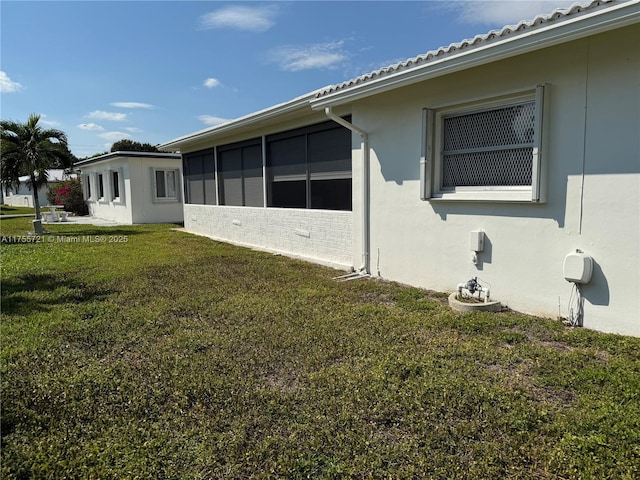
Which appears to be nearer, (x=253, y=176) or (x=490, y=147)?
(x=490, y=147)

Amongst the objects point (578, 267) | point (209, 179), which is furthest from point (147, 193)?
point (578, 267)

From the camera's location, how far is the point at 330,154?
858 cm

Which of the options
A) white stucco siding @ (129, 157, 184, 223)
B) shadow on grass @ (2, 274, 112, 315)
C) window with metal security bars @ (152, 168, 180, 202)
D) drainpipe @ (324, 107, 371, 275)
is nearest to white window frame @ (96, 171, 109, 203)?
white stucco siding @ (129, 157, 184, 223)

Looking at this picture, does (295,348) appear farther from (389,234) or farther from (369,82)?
(369,82)

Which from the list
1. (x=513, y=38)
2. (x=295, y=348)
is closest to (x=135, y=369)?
(x=295, y=348)

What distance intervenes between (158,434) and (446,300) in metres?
4.19

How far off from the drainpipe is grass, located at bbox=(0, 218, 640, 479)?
1609 millimetres

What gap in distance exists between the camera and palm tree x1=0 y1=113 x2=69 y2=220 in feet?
46.7

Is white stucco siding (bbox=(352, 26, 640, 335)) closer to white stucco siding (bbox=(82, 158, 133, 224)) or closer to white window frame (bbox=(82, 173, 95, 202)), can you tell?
white stucco siding (bbox=(82, 158, 133, 224))

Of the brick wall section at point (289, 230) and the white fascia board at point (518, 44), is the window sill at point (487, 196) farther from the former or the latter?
the brick wall section at point (289, 230)

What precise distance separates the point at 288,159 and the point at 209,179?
4.92 meters

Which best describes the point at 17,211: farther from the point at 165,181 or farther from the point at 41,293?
the point at 41,293

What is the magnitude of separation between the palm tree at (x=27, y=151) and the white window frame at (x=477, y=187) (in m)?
14.0

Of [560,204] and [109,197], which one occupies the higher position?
[109,197]
